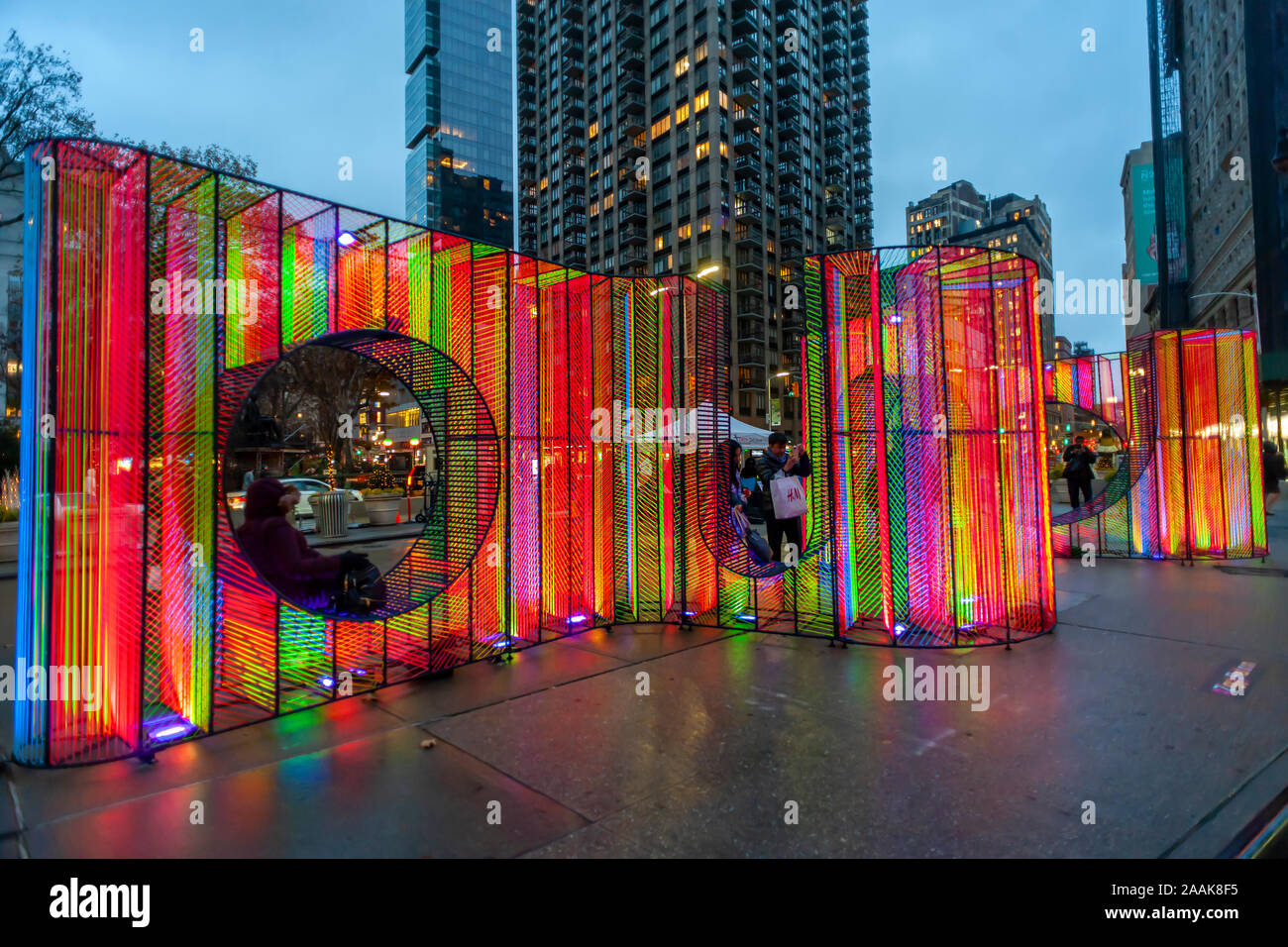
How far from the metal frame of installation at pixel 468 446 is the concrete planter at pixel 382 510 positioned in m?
14.1

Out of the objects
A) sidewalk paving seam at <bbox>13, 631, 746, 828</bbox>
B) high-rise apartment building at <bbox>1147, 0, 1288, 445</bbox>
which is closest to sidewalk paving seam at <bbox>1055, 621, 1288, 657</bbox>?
sidewalk paving seam at <bbox>13, 631, 746, 828</bbox>

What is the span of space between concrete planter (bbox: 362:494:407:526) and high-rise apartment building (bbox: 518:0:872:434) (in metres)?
41.7

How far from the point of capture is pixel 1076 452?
48.0 ft

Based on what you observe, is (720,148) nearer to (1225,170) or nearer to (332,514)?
(1225,170)

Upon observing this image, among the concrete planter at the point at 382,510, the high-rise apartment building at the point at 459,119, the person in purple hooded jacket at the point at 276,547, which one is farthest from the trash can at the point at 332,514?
the high-rise apartment building at the point at 459,119

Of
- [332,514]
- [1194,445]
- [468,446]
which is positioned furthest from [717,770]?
[332,514]

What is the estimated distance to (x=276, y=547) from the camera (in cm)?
534

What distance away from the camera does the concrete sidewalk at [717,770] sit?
3.15 meters

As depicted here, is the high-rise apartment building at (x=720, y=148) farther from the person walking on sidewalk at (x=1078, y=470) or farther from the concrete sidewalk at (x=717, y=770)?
the concrete sidewalk at (x=717, y=770)

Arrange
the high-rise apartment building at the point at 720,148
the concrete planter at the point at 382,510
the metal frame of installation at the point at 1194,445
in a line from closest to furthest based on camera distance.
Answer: the metal frame of installation at the point at 1194,445 < the concrete planter at the point at 382,510 < the high-rise apartment building at the point at 720,148

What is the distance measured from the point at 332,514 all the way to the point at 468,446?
1207 cm

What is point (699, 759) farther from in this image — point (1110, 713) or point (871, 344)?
point (871, 344)
